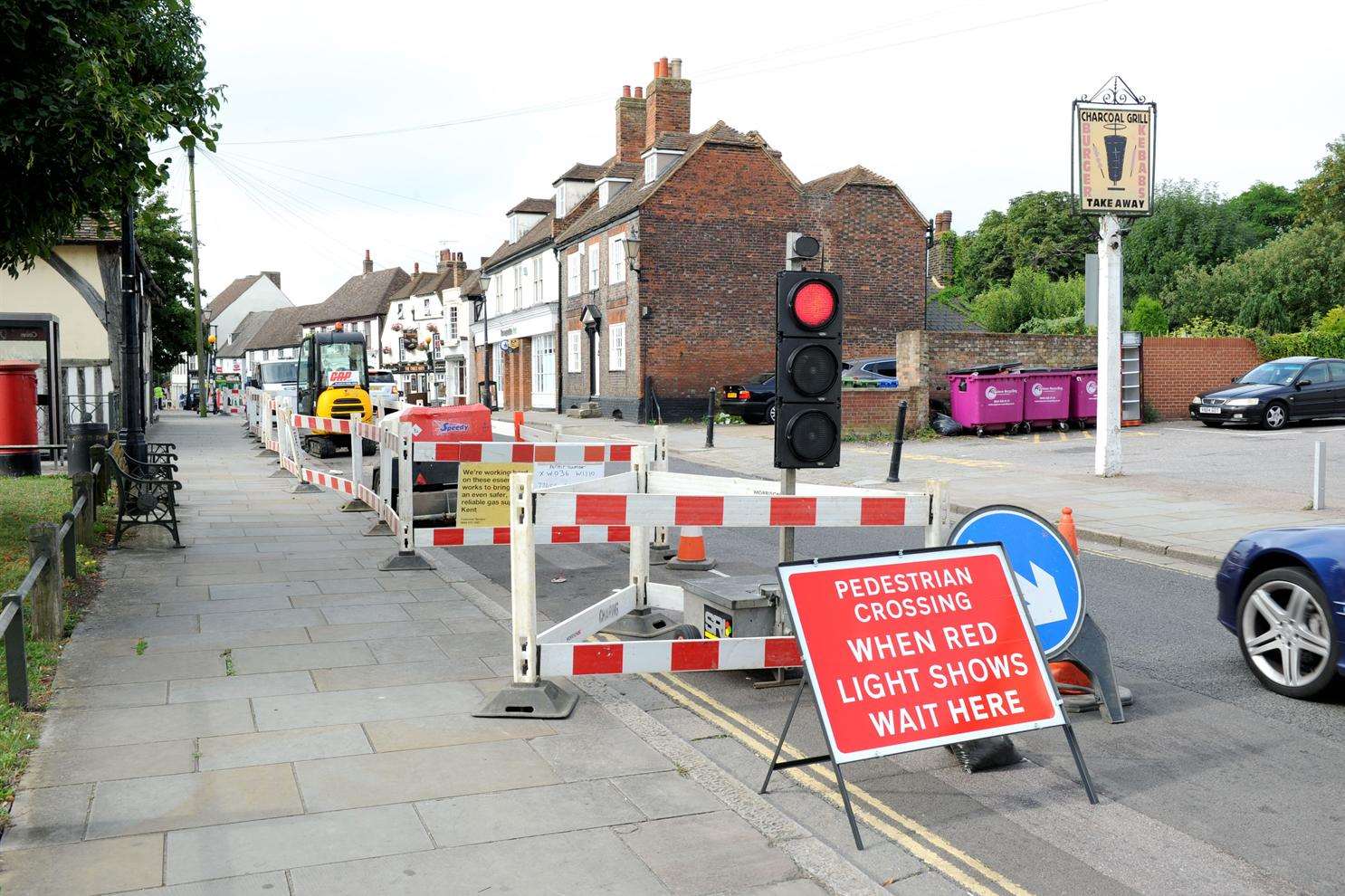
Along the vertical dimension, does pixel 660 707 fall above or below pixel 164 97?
below

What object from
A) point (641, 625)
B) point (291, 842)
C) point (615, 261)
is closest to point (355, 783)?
point (291, 842)

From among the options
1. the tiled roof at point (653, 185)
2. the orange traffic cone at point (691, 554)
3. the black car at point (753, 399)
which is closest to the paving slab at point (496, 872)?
the orange traffic cone at point (691, 554)

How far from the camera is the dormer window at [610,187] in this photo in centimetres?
4019

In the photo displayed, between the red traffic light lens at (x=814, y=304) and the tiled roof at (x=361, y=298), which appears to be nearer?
the red traffic light lens at (x=814, y=304)

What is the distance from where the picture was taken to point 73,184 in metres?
9.05

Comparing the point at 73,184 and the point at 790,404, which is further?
the point at 73,184

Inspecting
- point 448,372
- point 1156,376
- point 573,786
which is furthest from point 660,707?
point 448,372

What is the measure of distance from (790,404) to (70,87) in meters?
5.78

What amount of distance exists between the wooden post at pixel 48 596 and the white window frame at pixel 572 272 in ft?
112

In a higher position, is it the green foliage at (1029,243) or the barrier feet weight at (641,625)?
the green foliage at (1029,243)

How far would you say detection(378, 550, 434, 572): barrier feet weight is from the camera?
9.45 m

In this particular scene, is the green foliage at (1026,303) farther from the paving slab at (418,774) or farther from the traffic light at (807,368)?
the paving slab at (418,774)

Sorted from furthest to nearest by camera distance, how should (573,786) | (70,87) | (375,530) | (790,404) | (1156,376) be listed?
1. (1156,376)
2. (375,530)
3. (70,87)
4. (790,404)
5. (573,786)

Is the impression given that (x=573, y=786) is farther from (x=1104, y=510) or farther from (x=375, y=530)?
(x=1104, y=510)
